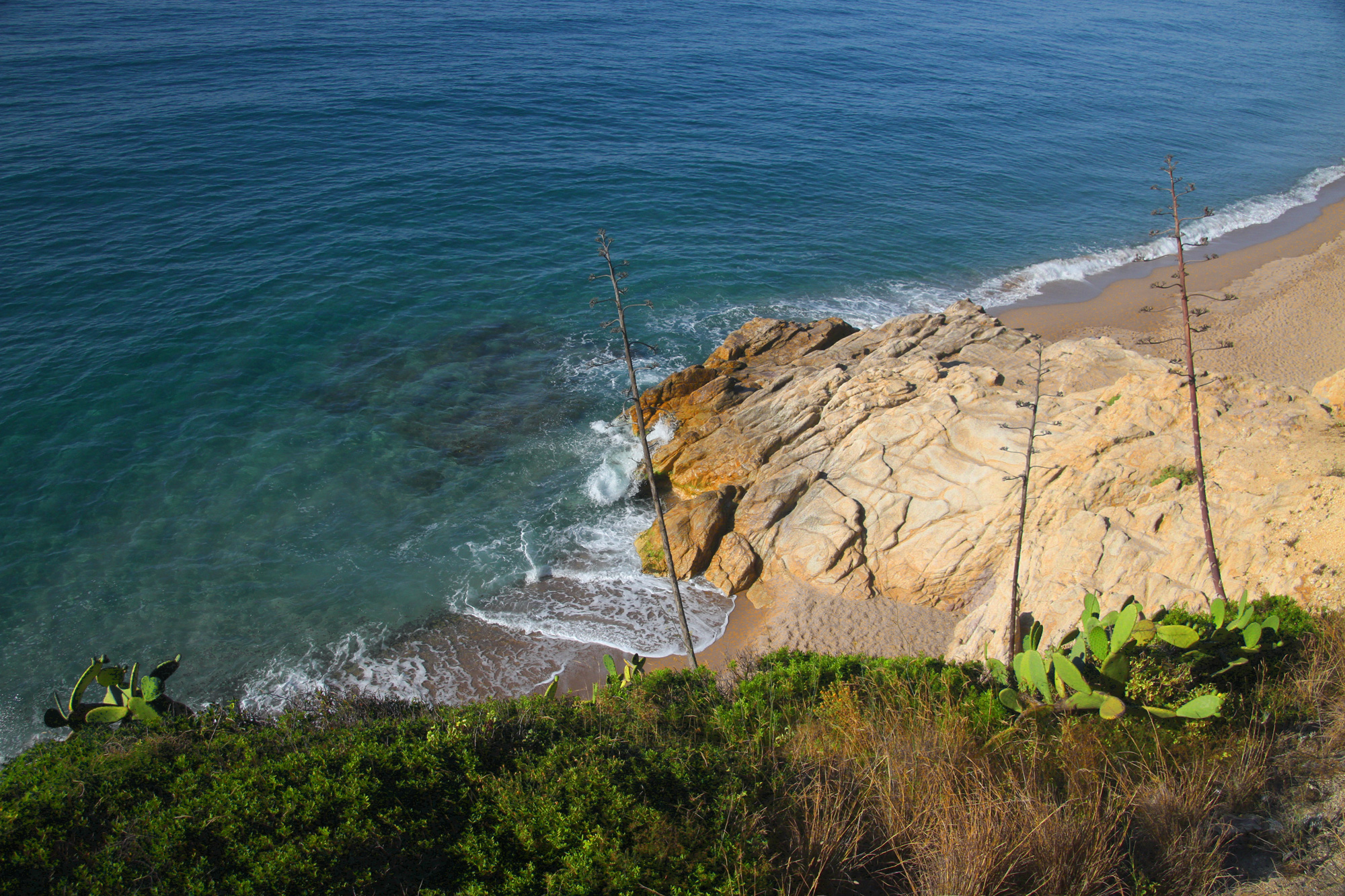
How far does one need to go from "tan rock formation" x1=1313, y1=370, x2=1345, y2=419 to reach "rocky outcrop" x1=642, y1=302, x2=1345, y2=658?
0.25 metres

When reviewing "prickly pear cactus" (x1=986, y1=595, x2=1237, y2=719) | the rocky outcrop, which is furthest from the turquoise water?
"prickly pear cactus" (x1=986, y1=595, x2=1237, y2=719)

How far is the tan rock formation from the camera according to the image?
486 inches

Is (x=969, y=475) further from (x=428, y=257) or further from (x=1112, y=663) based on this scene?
(x=428, y=257)

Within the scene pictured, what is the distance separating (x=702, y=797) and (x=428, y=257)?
96.1ft

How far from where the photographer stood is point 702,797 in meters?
6.64

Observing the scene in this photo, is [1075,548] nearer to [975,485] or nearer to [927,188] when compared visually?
[975,485]

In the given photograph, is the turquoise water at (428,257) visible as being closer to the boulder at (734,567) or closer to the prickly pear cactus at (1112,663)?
the boulder at (734,567)

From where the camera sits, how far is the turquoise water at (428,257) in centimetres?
1714

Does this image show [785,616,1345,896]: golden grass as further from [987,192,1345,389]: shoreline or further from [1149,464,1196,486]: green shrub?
[987,192,1345,389]: shoreline

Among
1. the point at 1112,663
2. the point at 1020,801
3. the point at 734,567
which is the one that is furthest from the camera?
the point at 734,567

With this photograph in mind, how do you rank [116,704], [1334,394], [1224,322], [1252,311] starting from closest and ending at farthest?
[116,704], [1334,394], [1224,322], [1252,311]

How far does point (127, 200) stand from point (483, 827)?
36327mm

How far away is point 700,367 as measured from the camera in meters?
23.2

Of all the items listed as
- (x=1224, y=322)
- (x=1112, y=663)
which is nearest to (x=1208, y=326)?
(x=1224, y=322)
